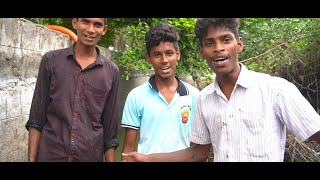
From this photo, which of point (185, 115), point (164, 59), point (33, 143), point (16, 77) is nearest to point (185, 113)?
point (185, 115)

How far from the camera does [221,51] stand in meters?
1.64

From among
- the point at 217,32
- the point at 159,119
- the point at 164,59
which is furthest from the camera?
the point at 164,59

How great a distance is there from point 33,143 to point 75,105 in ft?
1.22

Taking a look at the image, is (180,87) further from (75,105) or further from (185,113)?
(75,105)

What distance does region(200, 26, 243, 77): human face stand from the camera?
5.41ft

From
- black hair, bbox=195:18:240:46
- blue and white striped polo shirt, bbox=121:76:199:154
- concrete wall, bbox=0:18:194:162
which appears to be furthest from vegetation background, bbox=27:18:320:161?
black hair, bbox=195:18:240:46

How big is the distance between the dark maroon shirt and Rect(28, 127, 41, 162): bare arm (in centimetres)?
3

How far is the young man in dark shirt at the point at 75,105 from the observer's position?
83.4 inches

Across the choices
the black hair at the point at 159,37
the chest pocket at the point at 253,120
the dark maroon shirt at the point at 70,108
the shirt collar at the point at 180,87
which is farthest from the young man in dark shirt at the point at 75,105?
the chest pocket at the point at 253,120

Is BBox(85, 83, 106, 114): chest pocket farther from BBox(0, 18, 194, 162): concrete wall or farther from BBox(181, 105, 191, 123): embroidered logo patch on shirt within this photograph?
BBox(0, 18, 194, 162): concrete wall

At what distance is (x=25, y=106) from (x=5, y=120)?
381mm

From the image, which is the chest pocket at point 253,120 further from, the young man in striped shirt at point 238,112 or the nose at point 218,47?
the nose at point 218,47

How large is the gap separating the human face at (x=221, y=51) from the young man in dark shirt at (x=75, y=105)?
791 mm
